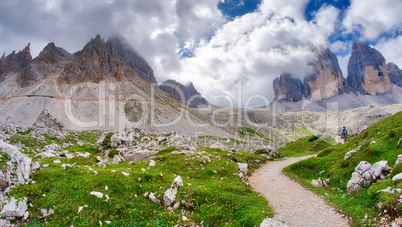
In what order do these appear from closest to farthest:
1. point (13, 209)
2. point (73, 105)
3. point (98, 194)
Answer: point (13, 209) → point (98, 194) → point (73, 105)

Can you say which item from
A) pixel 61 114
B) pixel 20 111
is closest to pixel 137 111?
pixel 61 114

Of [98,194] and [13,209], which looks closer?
[13,209]

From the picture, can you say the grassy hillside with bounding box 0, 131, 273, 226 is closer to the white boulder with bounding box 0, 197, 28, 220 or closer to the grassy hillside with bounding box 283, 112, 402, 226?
the white boulder with bounding box 0, 197, 28, 220

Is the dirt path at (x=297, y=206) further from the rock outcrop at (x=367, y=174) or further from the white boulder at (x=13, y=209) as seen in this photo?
the white boulder at (x=13, y=209)

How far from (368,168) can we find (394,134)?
22.7ft

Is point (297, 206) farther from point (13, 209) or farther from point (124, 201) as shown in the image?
point (13, 209)

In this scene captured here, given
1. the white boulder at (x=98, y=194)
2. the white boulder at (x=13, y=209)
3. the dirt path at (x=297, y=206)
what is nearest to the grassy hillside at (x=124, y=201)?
the white boulder at (x=98, y=194)

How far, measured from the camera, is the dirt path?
1315 centimetres

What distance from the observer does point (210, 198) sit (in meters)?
16.1

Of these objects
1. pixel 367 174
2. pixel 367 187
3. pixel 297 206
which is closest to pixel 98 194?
pixel 297 206

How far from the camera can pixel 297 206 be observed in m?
16.2

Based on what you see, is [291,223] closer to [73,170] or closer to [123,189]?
[123,189]

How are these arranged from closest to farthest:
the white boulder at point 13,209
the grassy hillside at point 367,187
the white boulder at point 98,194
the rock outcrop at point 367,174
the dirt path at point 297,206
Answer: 1. the grassy hillside at point 367,187
2. the white boulder at point 13,209
3. the dirt path at point 297,206
4. the white boulder at point 98,194
5. the rock outcrop at point 367,174

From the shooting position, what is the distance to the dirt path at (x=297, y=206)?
13.1 meters
